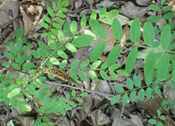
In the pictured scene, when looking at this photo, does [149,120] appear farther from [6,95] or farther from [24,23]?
[24,23]

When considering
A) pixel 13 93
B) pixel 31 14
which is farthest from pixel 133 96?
pixel 31 14

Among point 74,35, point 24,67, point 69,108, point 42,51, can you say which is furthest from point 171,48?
point 69,108

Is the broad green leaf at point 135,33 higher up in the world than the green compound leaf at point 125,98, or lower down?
higher up

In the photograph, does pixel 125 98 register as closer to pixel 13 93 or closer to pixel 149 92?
pixel 149 92

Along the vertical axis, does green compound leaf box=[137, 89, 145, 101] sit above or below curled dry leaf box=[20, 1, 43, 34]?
below

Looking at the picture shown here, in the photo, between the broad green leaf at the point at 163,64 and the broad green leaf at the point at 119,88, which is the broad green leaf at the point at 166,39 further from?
the broad green leaf at the point at 119,88

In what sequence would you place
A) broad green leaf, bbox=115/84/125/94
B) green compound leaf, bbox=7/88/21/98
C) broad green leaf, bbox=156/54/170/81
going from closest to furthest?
broad green leaf, bbox=156/54/170/81
green compound leaf, bbox=7/88/21/98
broad green leaf, bbox=115/84/125/94

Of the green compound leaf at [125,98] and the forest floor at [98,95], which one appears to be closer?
the green compound leaf at [125,98]

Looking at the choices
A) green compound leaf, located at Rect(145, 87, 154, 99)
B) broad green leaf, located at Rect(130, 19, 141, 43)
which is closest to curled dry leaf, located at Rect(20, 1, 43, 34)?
green compound leaf, located at Rect(145, 87, 154, 99)

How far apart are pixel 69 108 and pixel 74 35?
61 cm

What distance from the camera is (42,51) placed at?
203 cm

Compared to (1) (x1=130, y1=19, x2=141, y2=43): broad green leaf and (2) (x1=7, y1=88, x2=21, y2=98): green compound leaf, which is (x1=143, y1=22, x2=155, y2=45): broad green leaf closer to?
(1) (x1=130, y1=19, x2=141, y2=43): broad green leaf

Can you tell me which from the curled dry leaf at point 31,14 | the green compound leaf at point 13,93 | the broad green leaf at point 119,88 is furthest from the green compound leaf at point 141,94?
the curled dry leaf at point 31,14

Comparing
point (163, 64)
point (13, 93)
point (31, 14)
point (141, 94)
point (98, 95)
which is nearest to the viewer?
point (163, 64)
